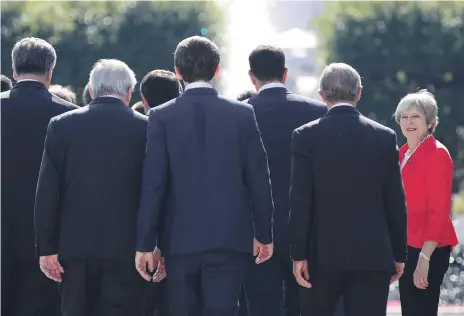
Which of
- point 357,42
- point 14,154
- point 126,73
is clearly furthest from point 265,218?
point 357,42

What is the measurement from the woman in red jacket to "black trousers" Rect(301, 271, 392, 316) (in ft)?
2.89

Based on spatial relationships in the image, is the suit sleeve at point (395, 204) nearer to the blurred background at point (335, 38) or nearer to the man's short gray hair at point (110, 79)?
the man's short gray hair at point (110, 79)

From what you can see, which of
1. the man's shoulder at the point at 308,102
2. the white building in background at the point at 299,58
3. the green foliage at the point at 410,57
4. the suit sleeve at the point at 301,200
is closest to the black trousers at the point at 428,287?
the man's shoulder at the point at 308,102

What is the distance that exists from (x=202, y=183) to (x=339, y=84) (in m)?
0.93

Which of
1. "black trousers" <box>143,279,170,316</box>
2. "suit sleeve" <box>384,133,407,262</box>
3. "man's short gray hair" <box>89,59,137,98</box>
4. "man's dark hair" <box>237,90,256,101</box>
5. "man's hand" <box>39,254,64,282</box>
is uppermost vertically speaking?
"man's dark hair" <box>237,90,256,101</box>

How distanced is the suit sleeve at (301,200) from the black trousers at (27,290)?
1.61 metres

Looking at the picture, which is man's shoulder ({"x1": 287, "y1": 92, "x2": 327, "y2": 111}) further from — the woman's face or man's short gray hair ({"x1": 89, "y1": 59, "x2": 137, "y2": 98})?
man's short gray hair ({"x1": 89, "y1": 59, "x2": 137, "y2": 98})

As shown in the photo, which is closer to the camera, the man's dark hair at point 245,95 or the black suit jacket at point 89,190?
the black suit jacket at point 89,190

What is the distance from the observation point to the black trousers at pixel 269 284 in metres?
7.20

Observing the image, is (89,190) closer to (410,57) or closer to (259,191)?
(259,191)

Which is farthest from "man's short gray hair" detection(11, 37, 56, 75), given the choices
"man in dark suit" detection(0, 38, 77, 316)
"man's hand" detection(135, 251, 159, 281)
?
"man's hand" detection(135, 251, 159, 281)

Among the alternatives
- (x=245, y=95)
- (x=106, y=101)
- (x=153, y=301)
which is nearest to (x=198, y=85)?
(x=106, y=101)

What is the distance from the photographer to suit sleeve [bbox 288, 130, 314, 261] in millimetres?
6137

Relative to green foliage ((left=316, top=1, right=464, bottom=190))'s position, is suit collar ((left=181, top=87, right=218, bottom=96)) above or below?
below
